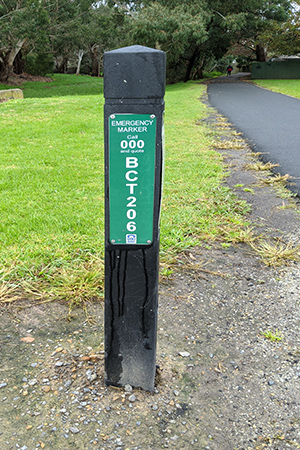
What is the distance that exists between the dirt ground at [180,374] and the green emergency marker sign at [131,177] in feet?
3.04

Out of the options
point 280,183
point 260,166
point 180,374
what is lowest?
point 180,374

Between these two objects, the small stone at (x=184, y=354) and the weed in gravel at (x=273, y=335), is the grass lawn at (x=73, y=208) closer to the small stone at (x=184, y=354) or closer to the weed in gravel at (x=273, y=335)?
the small stone at (x=184, y=354)

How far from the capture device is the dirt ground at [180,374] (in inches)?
80.5

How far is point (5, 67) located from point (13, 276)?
3267cm

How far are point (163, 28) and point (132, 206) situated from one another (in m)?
27.6

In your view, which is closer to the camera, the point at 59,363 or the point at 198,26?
the point at 59,363

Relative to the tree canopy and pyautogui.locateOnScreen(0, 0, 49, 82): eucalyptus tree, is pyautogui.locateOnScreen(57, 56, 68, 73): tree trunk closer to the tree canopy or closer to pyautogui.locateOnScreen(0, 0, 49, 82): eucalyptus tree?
the tree canopy

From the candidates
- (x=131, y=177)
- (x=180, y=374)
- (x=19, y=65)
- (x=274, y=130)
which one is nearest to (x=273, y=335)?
(x=180, y=374)

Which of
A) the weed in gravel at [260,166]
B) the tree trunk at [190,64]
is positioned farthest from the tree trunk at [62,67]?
the weed in gravel at [260,166]

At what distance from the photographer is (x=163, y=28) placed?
26484 mm

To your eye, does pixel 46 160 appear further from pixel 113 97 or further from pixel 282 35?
pixel 282 35

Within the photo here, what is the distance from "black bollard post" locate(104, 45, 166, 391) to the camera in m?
1.80

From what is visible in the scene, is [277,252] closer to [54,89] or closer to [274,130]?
[274,130]

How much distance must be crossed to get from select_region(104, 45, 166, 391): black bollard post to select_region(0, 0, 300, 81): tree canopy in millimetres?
22772
